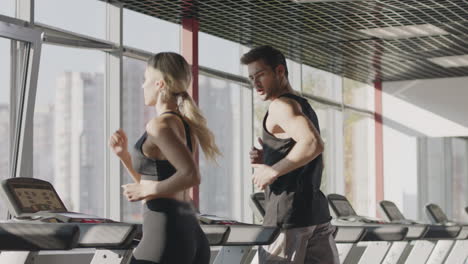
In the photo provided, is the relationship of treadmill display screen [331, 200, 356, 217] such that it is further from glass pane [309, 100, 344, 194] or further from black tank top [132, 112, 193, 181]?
glass pane [309, 100, 344, 194]

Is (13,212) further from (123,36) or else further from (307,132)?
(123,36)

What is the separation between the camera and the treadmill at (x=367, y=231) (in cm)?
572

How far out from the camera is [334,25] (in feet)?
30.1

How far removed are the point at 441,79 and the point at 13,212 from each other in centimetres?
1012

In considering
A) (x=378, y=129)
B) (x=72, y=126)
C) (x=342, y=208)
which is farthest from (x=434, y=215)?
(x=378, y=129)

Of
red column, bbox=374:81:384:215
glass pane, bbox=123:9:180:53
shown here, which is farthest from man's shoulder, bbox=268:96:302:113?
red column, bbox=374:81:384:215

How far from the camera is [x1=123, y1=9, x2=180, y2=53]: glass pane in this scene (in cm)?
820

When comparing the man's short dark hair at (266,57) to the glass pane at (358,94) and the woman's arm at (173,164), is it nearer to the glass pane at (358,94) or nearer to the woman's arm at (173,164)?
the woman's arm at (173,164)

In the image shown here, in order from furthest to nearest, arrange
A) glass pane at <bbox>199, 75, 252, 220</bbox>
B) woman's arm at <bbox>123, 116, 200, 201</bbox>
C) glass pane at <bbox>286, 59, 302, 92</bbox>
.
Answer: glass pane at <bbox>286, 59, 302, 92</bbox>, glass pane at <bbox>199, 75, 252, 220</bbox>, woman's arm at <bbox>123, 116, 200, 201</bbox>

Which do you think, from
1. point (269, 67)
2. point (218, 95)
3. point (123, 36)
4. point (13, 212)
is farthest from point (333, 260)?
point (218, 95)

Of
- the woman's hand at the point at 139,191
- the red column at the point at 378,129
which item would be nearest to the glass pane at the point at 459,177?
the red column at the point at 378,129

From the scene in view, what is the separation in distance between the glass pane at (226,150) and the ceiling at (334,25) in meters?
0.59

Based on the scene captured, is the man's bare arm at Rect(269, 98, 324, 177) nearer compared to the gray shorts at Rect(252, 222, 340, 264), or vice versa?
the man's bare arm at Rect(269, 98, 324, 177)

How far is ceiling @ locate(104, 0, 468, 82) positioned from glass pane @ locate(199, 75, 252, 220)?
0.59 meters
